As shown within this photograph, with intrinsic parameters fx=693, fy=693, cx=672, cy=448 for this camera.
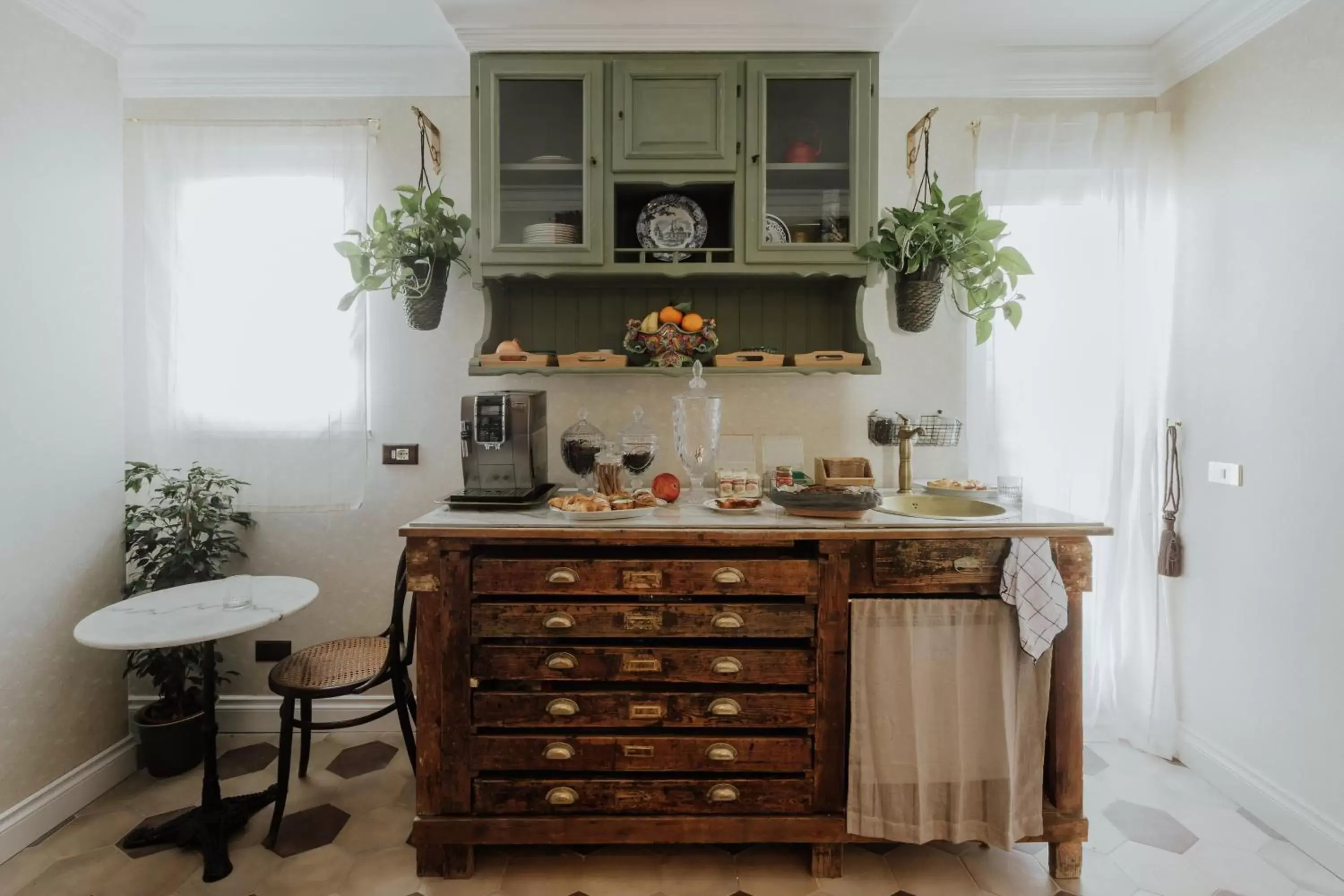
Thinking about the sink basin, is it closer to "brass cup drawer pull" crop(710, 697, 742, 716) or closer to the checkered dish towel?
the checkered dish towel

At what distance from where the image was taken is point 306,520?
2660 mm

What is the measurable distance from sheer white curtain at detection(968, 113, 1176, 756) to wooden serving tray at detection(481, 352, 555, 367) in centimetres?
161

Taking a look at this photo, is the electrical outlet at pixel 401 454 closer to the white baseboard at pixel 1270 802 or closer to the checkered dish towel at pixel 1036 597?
the checkered dish towel at pixel 1036 597

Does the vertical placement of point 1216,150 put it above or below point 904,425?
above

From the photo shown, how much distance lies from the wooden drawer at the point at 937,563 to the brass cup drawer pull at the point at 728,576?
0.37 meters

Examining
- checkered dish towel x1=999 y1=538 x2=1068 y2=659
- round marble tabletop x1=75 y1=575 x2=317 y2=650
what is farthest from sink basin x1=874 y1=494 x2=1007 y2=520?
round marble tabletop x1=75 y1=575 x2=317 y2=650

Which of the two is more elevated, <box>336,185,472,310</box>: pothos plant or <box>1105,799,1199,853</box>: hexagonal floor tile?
<box>336,185,472,310</box>: pothos plant

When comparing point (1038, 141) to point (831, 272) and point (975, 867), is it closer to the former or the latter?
point (831, 272)

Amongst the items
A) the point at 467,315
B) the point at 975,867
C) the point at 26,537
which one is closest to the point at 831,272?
the point at 467,315

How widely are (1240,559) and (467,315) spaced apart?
110 inches

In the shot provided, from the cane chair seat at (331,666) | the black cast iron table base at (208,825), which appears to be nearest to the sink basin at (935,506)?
the cane chair seat at (331,666)

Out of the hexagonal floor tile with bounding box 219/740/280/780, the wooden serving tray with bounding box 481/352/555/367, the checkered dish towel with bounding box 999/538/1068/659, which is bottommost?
the hexagonal floor tile with bounding box 219/740/280/780

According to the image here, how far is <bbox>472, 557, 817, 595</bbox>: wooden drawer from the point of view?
1.87 metres

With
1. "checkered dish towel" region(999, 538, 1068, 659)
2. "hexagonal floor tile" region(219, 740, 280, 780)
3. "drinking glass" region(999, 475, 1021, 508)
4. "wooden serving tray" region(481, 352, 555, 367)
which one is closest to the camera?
"checkered dish towel" region(999, 538, 1068, 659)
